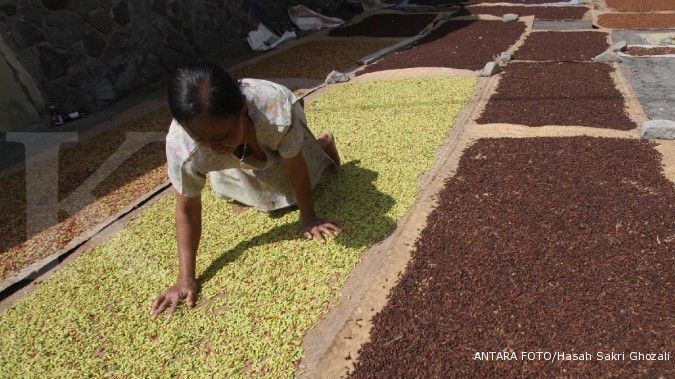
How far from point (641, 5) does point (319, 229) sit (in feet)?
42.4

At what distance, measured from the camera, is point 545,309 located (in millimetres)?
2635

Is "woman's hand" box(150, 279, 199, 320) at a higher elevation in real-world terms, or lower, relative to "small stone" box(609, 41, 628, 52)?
higher

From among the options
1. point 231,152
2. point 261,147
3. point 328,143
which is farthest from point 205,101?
point 328,143

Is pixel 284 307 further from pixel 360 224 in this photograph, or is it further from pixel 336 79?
pixel 336 79

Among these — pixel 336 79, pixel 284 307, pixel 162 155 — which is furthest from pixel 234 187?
pixel 336 79

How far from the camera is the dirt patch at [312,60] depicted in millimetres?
8531

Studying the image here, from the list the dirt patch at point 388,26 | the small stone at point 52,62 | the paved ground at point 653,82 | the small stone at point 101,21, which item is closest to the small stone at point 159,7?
the small stone at point 101,21

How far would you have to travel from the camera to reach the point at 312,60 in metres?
9.23

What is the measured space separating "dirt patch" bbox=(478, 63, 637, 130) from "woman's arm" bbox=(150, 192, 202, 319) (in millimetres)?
3537

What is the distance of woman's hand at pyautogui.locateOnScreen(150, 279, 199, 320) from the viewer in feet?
9.70

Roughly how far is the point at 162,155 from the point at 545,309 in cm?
436

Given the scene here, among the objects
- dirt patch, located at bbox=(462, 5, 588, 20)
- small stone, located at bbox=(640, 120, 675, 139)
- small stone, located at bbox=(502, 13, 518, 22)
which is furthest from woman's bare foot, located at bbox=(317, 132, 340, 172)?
dirt patch, located at bbox=(462, 5, 588, 20)

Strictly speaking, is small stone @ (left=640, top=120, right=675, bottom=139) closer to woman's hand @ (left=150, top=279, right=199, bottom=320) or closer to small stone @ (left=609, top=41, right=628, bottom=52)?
small stone @ (left=609, top=41, right=628, bottom=52)

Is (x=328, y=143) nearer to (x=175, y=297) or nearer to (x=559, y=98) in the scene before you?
(x=175, y=297)
